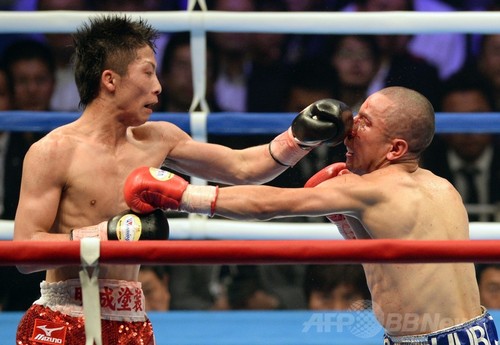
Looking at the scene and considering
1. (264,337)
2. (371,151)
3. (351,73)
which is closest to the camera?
(371,151)

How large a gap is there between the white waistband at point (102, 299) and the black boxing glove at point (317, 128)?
0.58 meters

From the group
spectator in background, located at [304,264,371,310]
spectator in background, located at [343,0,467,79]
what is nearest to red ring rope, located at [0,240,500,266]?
spectator in background, located at [304,264,371,310]

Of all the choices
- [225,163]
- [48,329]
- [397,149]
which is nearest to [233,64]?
[225,163]

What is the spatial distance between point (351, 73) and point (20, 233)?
1839mm

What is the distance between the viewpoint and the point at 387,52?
3666 mm

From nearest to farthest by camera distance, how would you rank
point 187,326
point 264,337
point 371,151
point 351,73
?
point 371,151, point 264,337, point 187,326, point 351,73

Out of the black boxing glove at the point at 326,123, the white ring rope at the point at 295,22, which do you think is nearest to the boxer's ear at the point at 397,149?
the black boxing glove at the point at 326,123

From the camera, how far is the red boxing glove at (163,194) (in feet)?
6.52

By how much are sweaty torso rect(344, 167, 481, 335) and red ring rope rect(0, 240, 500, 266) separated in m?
0.45

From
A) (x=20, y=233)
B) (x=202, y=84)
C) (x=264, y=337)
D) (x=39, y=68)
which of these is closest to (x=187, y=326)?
(x=264, y=337)

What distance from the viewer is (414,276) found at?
6.79ft

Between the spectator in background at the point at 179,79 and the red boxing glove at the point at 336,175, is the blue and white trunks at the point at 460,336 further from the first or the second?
the spectator in background at the point at 179,79

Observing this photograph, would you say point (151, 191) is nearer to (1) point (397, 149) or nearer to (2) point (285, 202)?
(2) point (285, 202)

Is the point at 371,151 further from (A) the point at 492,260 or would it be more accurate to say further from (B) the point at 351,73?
(B) the point at 351,73
